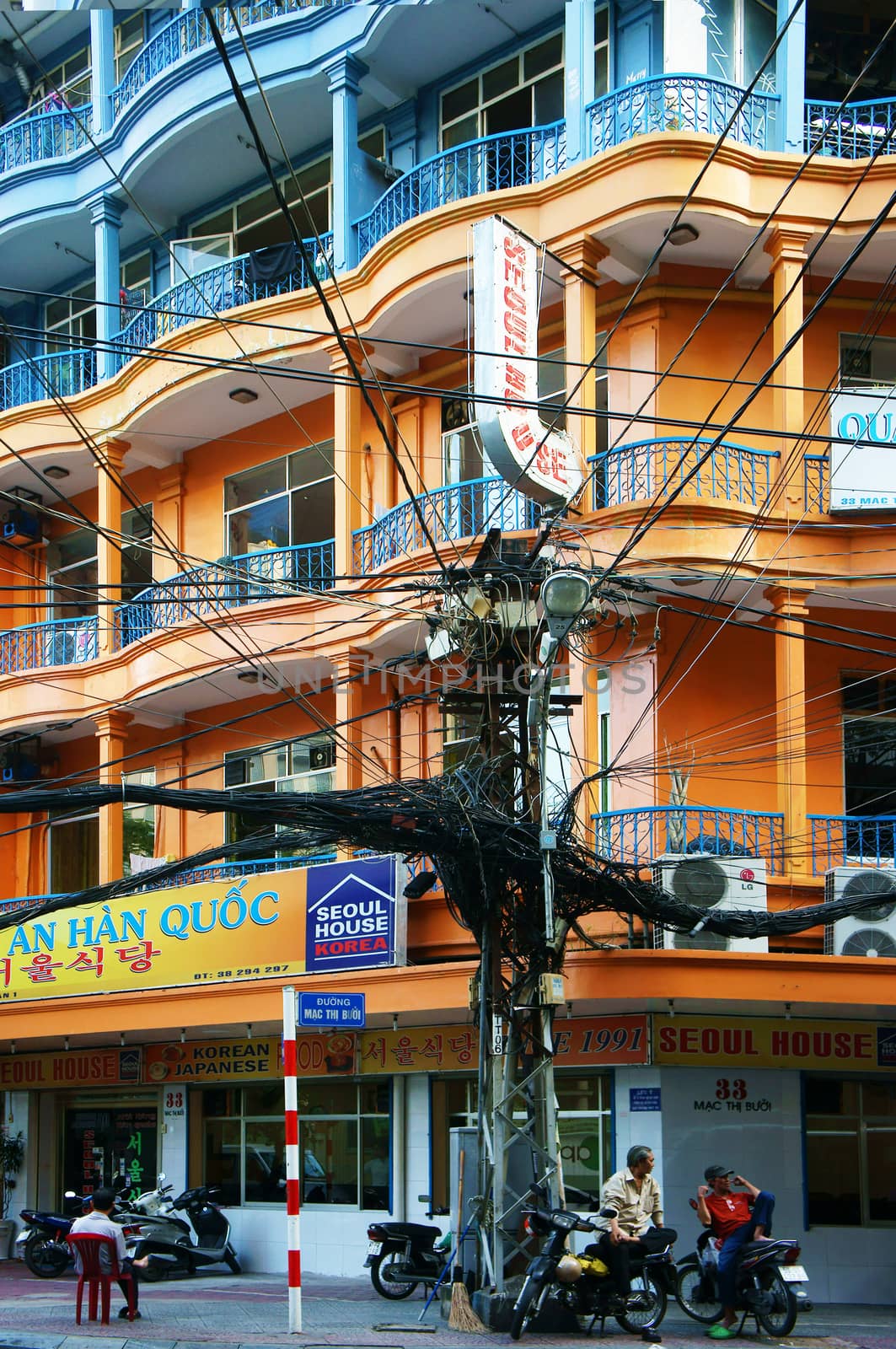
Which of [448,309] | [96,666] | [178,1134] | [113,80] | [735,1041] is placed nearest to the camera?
[735,1041]

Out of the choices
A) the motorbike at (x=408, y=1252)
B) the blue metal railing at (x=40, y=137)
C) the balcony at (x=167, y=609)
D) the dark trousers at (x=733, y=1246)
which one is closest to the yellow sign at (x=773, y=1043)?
the motorbike at (x=408, y=1252)

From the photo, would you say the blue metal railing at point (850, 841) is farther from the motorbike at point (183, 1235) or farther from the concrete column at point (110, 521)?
the concrete column at point (110, 521)

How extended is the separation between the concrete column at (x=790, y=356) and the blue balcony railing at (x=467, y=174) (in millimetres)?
2651

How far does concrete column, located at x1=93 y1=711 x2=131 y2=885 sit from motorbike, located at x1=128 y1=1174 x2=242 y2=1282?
3.99m

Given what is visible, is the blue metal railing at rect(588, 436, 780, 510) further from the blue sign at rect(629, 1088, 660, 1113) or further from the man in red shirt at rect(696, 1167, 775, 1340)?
the man in red shirt at rect(696, 1167, 775, 1340)

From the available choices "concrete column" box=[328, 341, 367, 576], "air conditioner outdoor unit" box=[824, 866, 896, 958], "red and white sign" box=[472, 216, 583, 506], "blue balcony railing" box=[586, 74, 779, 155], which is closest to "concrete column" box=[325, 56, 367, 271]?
A: "concrete column" box=[328, 341, 367, 576]

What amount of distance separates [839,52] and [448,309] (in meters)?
5.52

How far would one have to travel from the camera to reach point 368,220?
19.2 metres

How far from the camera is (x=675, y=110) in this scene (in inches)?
651

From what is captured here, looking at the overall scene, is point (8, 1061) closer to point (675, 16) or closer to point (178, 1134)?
point (178, 1134)

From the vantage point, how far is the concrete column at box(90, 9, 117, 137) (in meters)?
22.8

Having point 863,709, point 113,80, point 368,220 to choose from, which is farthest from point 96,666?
point 863,709

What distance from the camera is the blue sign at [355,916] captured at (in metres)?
16.5

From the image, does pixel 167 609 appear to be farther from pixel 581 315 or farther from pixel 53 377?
pixel 581 315
